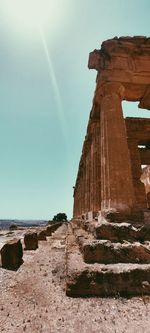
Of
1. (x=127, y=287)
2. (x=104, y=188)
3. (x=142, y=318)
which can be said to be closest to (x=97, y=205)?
(x=104, y=188)

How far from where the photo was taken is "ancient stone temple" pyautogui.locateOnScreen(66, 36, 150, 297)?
3.18 m

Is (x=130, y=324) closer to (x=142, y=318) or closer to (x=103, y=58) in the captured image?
(x=142, y=318)

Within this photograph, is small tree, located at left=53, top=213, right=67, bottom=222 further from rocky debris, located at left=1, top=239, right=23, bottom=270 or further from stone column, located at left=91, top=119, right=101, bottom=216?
rocky debris, located at left=1, top=239, right=23, bottom=270

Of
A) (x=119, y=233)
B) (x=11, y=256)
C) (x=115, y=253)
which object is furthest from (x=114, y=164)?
(x=11, y=256)

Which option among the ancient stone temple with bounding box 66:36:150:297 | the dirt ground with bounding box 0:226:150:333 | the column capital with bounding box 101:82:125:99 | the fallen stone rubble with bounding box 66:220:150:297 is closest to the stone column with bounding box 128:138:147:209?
the ancient stone temple with bounding box 66:36:150:297

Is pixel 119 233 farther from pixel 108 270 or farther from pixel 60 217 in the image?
pixel 60 217

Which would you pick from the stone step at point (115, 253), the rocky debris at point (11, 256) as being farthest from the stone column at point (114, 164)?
the rocky debris at point (11, 256)

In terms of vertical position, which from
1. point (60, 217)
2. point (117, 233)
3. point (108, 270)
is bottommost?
point (108, 270)

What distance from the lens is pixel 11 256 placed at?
16.3 ft

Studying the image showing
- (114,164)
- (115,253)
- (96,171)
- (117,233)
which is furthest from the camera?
(96,171)

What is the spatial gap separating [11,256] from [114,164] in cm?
439

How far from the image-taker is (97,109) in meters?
11.3

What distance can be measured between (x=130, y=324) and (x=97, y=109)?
10221mm

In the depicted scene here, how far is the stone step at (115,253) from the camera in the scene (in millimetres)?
3818
